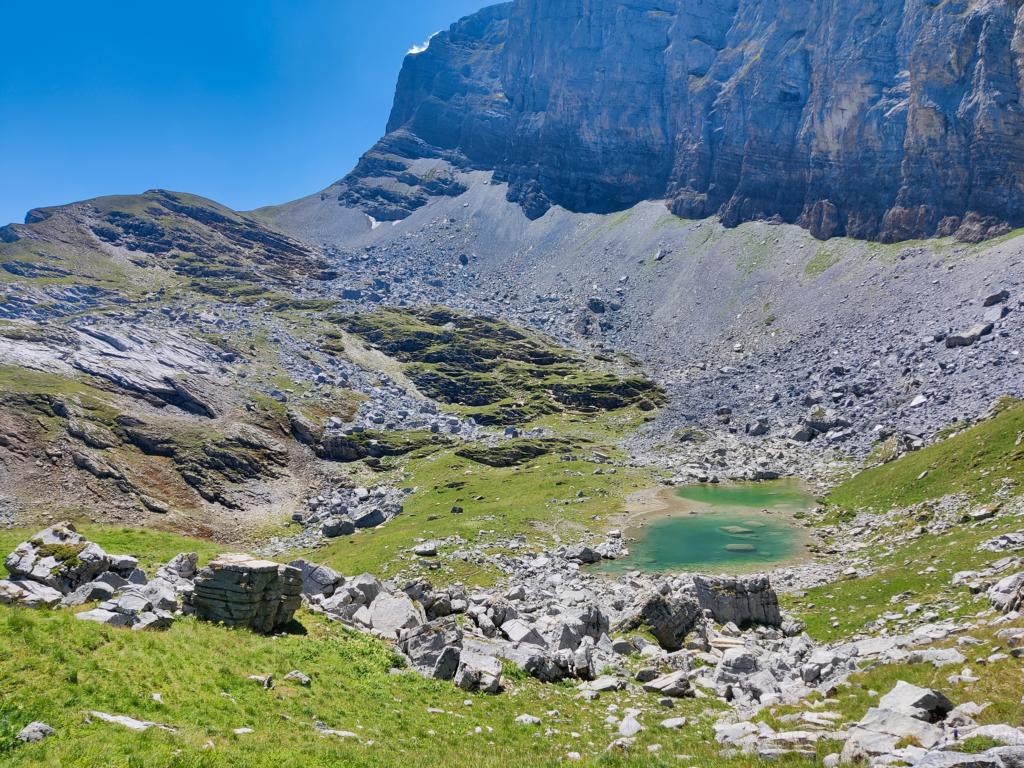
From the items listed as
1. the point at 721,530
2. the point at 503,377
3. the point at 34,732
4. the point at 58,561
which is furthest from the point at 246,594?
the point at 503,377

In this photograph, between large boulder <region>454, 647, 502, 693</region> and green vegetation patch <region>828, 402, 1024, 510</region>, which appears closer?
large boulder <region>454, 647, 502, 693</region>

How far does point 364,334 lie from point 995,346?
158153 millimetres

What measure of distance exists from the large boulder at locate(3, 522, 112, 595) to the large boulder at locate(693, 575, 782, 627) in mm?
33373

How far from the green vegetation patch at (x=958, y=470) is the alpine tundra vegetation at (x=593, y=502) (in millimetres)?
448

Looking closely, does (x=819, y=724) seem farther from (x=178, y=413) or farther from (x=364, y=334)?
(x=364, y=334)

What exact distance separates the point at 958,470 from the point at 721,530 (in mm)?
25199

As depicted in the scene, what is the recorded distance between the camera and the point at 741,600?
38.1m

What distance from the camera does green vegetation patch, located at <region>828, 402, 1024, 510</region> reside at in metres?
46.8

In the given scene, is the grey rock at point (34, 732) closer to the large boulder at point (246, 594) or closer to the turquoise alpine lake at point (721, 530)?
the large boulder at point (246, 594)

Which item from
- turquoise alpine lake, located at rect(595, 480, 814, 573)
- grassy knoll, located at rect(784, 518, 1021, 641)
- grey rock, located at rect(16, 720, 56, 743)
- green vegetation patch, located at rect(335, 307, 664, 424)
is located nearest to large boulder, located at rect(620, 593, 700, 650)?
grassy knoll, located at rect(784, 518, 1021, 641)

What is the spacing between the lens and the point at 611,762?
15945 mm

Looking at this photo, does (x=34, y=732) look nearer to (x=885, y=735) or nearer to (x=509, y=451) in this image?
(x=885, y=735)

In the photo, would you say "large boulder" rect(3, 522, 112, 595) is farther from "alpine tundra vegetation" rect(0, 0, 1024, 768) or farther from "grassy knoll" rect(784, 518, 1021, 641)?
"grassy knoll" rect(784, 518, 1021, 641)

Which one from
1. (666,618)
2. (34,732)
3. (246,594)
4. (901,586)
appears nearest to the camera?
(34,732)
